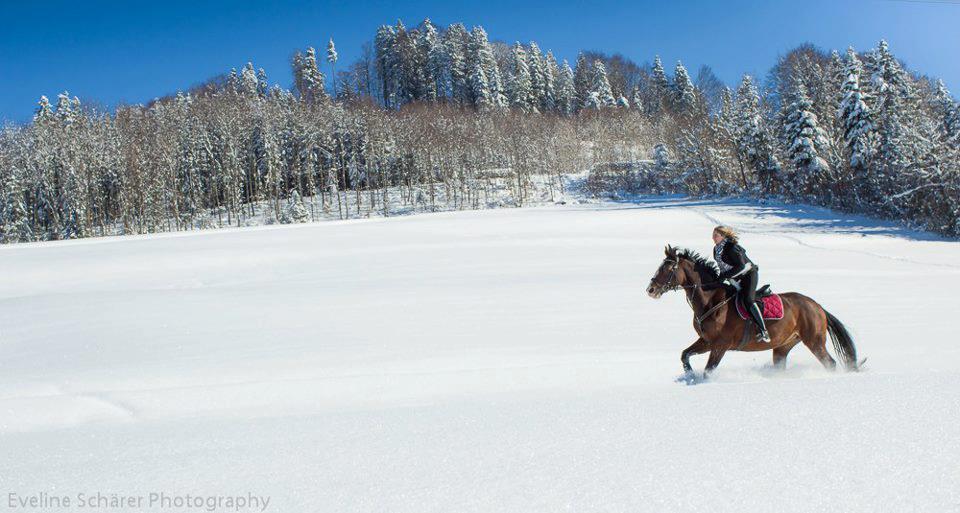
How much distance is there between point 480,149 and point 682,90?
51.9 meters

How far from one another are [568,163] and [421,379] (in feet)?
244

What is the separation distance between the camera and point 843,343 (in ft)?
23.7

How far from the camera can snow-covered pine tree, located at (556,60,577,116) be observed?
105750 millimetres

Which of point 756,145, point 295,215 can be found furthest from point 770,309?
point 295,215

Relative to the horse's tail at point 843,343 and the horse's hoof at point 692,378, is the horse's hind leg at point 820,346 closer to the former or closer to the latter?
the horse's tail at point 843,343

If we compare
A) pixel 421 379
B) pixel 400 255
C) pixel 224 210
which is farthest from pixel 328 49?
pixel 421 379

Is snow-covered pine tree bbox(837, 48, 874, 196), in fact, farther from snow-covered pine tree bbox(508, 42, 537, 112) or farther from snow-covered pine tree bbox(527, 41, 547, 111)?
snow-covered pine tree bbox(527, 41, 547, 111)

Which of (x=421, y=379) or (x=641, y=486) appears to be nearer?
(x=641, y=486)

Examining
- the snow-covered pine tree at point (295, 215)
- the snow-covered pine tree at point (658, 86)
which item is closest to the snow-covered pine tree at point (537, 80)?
the snow-covered pine tree at point (658, 86)

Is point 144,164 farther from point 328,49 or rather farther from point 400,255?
point 328,49

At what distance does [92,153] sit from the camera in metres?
61.8

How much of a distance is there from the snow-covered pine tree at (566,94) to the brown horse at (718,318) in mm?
101298

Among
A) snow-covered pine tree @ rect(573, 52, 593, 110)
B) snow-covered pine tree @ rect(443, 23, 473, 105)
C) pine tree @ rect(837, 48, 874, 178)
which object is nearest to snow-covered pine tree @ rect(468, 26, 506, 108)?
snow-covered pine tree @ rect(443, 23, 473, 105)

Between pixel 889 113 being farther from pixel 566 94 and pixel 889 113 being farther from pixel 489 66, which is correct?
pixel 489 66
